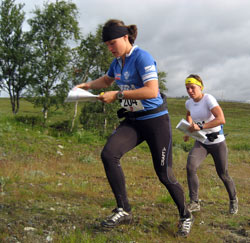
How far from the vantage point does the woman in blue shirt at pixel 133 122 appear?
362 centimetres

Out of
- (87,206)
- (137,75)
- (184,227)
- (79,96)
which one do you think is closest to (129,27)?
(137,75)

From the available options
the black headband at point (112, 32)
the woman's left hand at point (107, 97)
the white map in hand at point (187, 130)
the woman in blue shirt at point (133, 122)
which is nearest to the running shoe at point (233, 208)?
the white map in hand at point (187, 130)

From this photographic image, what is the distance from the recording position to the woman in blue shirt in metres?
3.62

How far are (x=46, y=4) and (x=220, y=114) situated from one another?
50.5ft

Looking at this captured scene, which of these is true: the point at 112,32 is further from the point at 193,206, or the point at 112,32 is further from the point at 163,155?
the point at 193,206

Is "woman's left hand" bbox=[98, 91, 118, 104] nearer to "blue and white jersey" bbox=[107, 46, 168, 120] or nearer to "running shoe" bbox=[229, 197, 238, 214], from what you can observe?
"blue and white jersey" bbox=[107, 46, 168, 120]

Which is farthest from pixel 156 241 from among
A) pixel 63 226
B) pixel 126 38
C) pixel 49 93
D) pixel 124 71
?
pixel 49 93

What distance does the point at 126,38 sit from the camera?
12.4 ft

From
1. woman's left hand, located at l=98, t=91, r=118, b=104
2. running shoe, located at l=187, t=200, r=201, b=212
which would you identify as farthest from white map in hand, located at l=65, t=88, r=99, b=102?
running shoe, located at l=187, t=200, r=201, b=212

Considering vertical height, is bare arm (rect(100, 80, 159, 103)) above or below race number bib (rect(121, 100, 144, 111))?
above

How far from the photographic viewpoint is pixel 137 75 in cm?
370

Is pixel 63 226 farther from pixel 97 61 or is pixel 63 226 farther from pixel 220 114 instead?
pixel 97 61

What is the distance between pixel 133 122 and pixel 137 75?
677 mm

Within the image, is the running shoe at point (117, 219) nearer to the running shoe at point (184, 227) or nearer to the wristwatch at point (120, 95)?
the running shoe at point (184, 227)
